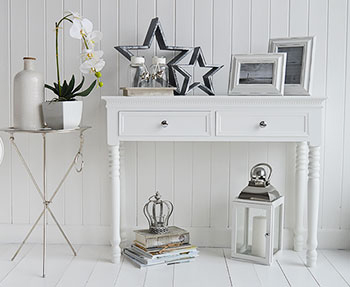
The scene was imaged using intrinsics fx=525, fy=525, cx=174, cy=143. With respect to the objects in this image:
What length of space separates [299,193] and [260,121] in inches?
22.6

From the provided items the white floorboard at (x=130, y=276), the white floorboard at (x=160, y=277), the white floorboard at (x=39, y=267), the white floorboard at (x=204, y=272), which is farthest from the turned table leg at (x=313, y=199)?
the white floorboard at (x=39, y=267)

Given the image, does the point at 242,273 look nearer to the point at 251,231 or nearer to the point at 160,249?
the point at 251,231

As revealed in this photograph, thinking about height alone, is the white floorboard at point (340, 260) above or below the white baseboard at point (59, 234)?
below

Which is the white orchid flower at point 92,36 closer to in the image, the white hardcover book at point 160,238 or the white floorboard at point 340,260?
the white hardcover book at point 160,238

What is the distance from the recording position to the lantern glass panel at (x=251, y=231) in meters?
2.64

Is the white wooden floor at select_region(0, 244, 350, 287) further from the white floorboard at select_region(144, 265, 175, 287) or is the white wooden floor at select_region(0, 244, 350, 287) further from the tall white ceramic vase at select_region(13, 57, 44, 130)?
the tall white ceramic vase at select_region(13, 57, 44, 130)

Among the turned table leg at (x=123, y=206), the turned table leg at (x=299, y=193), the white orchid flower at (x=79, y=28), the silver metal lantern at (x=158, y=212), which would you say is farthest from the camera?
the turned table leg at (x=123, y=206)

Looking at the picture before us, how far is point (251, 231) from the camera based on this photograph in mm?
2684

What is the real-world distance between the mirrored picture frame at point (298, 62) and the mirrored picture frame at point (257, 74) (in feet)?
0.35

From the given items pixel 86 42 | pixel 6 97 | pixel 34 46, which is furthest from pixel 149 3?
pixel 6 97

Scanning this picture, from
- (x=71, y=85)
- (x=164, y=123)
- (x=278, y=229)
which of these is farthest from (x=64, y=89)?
(x=278, y=229)

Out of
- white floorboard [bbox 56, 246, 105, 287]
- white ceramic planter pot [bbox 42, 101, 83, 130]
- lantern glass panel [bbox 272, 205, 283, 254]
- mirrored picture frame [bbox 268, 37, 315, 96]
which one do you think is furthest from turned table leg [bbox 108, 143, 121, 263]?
mirrored picture frame [bbox 268, 37, 315, 96]

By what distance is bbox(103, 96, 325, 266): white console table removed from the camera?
2.54 meters

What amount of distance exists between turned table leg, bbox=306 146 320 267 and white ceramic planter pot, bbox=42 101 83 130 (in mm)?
1184
